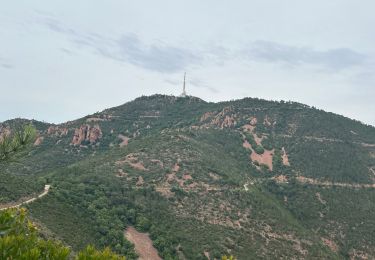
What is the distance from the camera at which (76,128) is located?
130m

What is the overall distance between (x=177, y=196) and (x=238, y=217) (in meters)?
10.8

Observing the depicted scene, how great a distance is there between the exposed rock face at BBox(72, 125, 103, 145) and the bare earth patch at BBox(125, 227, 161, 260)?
6644 cm

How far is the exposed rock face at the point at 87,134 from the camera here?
124 metres

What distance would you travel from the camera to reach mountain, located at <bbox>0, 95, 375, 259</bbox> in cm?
6000

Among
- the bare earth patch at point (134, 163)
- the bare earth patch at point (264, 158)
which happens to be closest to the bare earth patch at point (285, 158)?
the bare earth patch at point (264, 158)

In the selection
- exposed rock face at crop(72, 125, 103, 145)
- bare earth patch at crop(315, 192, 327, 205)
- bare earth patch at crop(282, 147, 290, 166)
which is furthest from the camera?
exposed rock face at crop(72, 125, 103, 145)

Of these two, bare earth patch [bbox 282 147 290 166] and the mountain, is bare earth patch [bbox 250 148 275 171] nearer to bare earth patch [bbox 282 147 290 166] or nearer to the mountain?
the mountain

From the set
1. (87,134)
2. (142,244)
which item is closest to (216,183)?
(142,244)

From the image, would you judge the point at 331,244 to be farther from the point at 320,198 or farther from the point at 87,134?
the point at 87,134

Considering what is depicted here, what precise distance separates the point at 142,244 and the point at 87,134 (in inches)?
2870

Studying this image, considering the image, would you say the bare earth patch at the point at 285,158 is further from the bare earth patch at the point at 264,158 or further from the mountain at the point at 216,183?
the bare earth patch at the point at 264,158

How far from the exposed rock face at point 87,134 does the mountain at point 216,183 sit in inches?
12.4

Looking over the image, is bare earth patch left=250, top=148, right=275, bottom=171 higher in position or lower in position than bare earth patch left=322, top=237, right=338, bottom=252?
higher

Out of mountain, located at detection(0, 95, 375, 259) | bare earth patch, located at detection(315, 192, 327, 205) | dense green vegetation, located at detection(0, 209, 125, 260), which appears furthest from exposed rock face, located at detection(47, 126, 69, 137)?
dense green vegetation, located at detection(0, 209, 125, 260)
